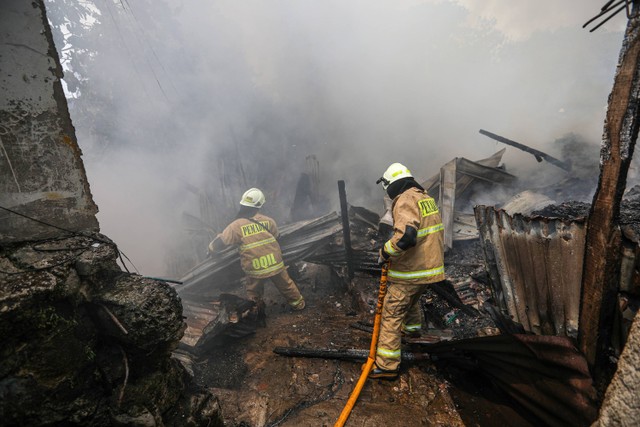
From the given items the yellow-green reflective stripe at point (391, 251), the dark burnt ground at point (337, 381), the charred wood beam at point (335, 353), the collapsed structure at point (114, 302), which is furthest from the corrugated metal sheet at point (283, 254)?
the collapsed structure at point (114, 302)

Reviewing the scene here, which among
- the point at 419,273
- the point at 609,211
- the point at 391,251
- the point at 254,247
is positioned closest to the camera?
the point at 609,211

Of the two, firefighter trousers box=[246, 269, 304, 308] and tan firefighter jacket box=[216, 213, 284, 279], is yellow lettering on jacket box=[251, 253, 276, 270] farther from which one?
firefighter trousers box=[246, 269, 304, 308]

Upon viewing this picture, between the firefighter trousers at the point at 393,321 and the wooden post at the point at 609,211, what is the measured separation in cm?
152

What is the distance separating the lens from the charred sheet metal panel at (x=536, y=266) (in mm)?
1956

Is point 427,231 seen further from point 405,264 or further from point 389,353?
point 389,353

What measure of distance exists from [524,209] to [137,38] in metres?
10.6

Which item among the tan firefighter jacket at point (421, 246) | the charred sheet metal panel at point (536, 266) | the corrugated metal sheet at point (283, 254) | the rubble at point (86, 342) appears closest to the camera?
the rubble at point (86, 342)

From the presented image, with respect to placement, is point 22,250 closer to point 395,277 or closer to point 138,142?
point 395,277

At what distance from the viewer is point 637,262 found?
142cm

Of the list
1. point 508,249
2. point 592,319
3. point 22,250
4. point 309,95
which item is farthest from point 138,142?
point 592,319

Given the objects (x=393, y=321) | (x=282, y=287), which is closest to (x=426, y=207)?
(x=393, y=321)

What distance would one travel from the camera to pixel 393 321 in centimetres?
307

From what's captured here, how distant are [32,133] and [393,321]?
3.29 metres

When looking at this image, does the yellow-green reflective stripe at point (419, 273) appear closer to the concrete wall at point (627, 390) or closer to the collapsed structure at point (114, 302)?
the collapsed structure at point (114, 302)
